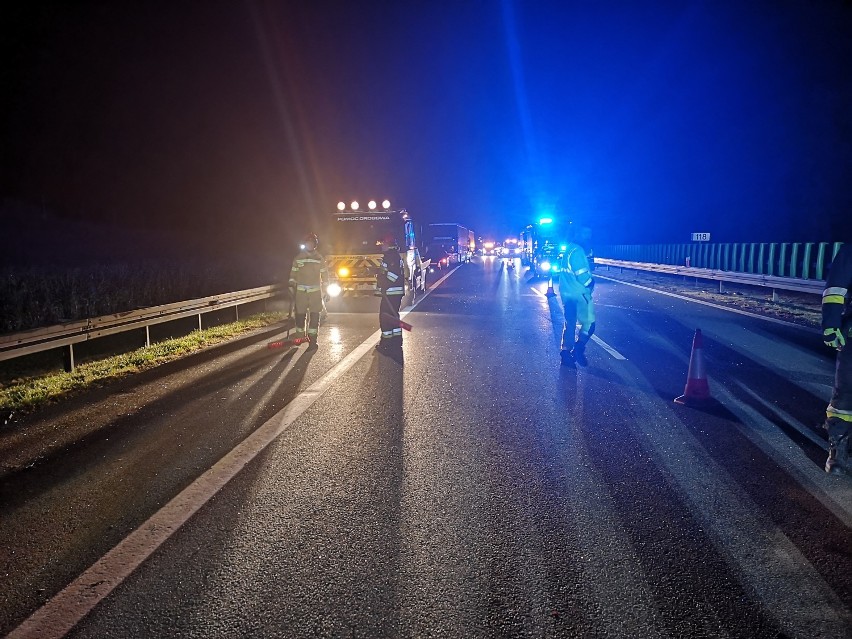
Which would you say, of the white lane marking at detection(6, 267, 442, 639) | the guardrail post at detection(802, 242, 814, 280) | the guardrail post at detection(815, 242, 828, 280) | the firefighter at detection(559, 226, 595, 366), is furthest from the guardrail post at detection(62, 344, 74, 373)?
the guardrail post at detection(802, 242, 814, 280)

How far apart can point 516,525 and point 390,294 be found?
7732mm

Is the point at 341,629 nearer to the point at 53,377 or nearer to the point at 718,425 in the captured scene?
the point at 718,425

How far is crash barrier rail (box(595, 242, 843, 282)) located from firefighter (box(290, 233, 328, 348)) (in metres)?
13.7

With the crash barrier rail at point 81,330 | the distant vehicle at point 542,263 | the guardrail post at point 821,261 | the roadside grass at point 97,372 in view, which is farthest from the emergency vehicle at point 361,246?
the guardrail post at point 821,261

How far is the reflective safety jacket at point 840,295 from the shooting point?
4852mm

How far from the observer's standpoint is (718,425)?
20.6 ft

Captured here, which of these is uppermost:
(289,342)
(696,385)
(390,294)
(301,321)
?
(390,294)

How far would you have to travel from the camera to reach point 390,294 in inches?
453

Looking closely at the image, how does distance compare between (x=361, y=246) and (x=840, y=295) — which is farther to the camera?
(x=361, y=246)

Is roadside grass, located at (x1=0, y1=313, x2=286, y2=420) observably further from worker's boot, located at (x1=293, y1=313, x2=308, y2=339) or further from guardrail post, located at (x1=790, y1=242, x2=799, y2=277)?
guardrail post, located at (x1=790, y1=242, x2=799, y2=277)

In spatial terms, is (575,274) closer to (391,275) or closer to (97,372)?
(391,275)

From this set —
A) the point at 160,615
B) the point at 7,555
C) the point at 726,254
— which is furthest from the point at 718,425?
the point at 726,254

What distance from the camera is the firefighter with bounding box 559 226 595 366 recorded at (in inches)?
386

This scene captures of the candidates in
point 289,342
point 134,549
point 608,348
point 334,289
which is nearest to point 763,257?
point 334,289
